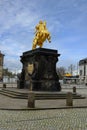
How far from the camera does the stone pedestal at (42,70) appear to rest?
2708 centimetres

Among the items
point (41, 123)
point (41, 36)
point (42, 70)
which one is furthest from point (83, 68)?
point (41, 123)

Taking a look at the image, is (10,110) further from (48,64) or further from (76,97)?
(48,64)

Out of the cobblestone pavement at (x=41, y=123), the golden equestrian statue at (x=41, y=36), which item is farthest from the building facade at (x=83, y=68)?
the cobblestone pavement at (x=41, y=123)

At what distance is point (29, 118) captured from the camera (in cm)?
1280

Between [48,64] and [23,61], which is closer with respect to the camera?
[48,64]

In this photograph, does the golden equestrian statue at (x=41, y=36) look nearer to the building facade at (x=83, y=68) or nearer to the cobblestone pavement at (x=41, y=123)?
the cobblestone pavement at (x=41, y=123)

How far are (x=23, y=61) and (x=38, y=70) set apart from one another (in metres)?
4.50

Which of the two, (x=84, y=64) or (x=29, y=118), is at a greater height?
(x=84, y=64)

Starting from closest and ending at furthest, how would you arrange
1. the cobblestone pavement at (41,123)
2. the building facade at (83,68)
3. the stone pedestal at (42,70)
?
1. the cobblestone pavement at (41,123)
2. the stone pedestal at (42,70)
3. the building facade at (83,68)

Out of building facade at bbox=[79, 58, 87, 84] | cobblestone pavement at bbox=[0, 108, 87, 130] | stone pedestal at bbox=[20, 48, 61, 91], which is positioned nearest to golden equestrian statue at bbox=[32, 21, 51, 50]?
stone pedestal at bbox=[20, 48, 61, 91]

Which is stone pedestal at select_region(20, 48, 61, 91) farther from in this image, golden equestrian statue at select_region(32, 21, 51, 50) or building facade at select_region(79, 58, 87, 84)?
building facade at select_region(79, 58, 87, 84)

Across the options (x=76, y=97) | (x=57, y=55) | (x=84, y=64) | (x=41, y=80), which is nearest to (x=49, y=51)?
(x=57, y=55)

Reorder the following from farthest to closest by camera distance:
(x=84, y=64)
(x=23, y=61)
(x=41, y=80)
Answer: (x=84, y=64), (x=23, y=61), (x=41, y=80)

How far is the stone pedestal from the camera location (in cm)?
2708
